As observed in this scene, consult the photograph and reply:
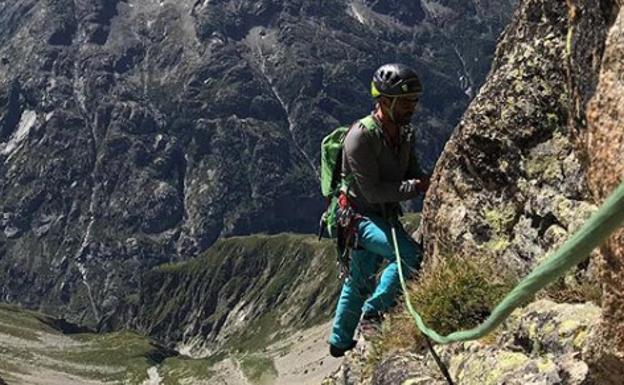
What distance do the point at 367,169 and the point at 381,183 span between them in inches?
16.2

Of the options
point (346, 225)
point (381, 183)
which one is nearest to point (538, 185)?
point (381, 183)

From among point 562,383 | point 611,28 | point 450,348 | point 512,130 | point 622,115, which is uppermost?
Result: point 611,28

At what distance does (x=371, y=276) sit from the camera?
1366 centimetres

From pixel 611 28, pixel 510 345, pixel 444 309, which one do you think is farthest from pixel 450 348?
pixel 611 28

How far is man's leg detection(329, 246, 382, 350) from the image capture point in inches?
539

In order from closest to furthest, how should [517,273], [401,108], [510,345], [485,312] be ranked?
[510,345] < [485,312] < [517,273] < [401,108]

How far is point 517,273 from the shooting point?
35.5 feet

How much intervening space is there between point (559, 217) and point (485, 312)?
5.58 ft

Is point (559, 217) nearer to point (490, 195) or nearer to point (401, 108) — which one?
point (490, 195)

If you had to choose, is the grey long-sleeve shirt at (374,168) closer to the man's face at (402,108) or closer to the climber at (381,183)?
the climber at (381,183)

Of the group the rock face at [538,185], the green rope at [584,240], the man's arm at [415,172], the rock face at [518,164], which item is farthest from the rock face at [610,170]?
the man's arm at [415,172]

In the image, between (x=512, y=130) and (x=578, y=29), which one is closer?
(x=578, y=29)

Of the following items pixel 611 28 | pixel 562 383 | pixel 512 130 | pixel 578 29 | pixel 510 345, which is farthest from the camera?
pixel 512 130

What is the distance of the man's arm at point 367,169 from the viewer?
12.3 meters
